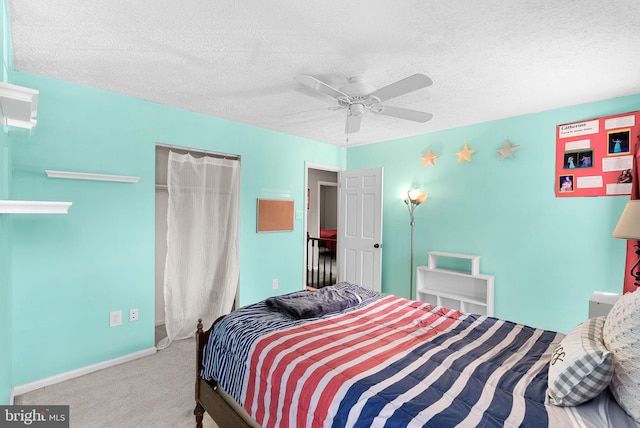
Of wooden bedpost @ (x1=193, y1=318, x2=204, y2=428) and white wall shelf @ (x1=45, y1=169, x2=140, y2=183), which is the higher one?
white wall shelf @ (x1=45, y1=169, x2=140, y2=183)

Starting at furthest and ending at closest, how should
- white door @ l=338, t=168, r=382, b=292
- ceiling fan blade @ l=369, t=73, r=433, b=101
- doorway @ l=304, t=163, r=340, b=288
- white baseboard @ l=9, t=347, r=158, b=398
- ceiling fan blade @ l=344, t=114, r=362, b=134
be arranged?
doorway @ l=304, t=163, r=340, b=288 → white door @ l=338, t=168, r=382, b=292 → ceiling fan blade @ l=344, t=114, r=362, b=134 → white baseboard @ l=9, t=347, r=158, b=398 → ceiling fan blade @ l=369, t=73, r=433, b=101

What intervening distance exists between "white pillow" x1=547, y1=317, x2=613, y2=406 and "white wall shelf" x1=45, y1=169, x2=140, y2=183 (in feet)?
10.1

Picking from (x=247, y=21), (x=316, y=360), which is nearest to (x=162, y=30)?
(x=247, y=21)

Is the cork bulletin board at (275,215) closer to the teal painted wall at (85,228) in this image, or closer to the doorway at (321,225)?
the teal painted wall at (85,228)

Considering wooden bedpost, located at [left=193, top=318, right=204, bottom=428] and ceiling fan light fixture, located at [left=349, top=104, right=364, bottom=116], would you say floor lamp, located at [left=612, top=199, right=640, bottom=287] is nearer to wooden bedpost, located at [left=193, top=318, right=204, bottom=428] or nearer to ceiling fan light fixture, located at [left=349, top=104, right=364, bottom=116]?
ceiling fan light fixture, located at [left=349, top=104, right=364, bottom=116]

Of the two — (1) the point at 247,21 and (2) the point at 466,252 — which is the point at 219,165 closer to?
(1) the point at 247,21

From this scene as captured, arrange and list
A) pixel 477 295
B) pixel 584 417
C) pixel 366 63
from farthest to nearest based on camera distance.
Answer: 1. pixel 477 295
2. pixel 366 63
3. pixel 584 417

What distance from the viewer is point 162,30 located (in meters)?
1.76

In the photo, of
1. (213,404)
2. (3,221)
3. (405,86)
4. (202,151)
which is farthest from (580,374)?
(202,151)

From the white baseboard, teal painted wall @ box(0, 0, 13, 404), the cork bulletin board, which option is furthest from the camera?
the cork bulletin board

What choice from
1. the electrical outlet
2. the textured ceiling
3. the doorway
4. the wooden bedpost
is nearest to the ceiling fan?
the textured ceiling

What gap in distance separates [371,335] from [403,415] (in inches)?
26.4

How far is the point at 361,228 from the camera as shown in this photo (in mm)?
4230

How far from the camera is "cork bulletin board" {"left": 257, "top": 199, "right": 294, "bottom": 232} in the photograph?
377 centimetres
